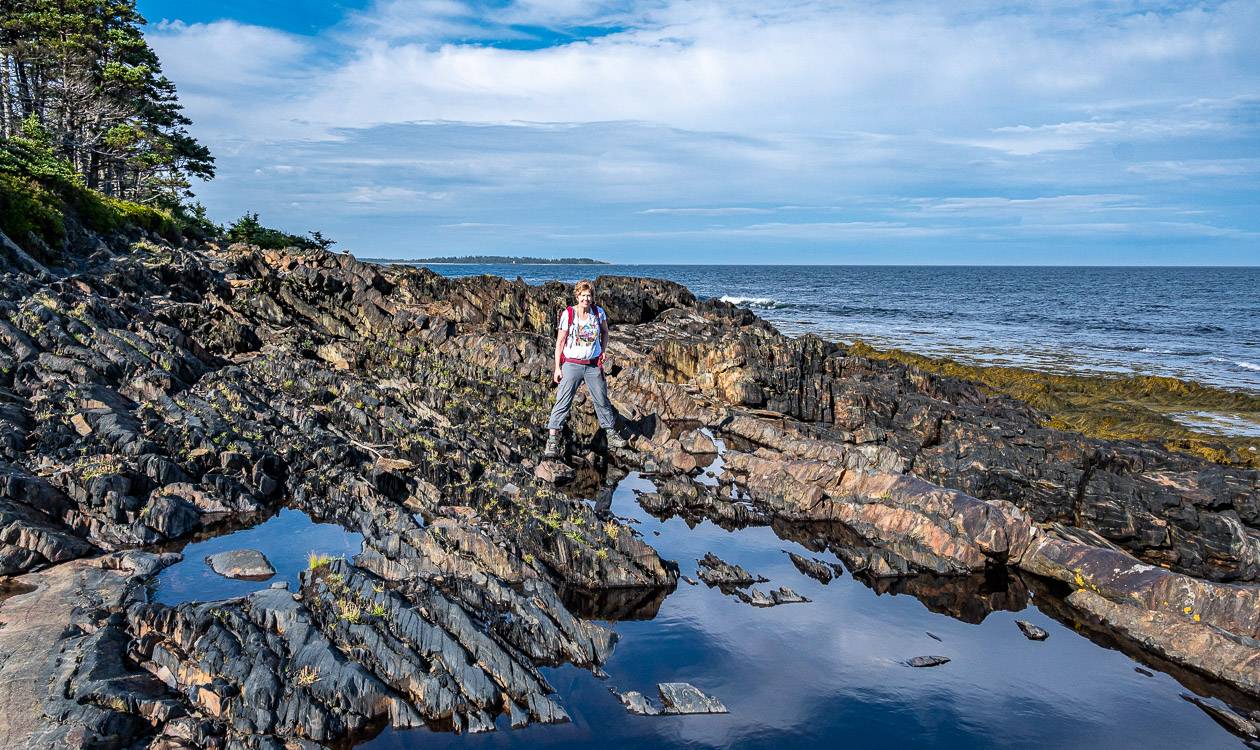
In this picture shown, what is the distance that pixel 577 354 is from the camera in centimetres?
1645

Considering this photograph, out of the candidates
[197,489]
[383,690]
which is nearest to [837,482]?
[383,690]

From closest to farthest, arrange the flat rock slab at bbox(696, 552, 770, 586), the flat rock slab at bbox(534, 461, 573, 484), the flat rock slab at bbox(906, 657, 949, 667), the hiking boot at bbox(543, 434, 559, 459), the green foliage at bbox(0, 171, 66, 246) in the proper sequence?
the flat rock slab at bbox(906, 657, 949, 667), the flat rock slab at bbox(696, 552, 770, 586), the flat rock slab at bbox(534, 461, 573, 484), the hiking boot at bbox(543, 434, 559, 459), the green foliage at bbox(0, 171, 66, 246)

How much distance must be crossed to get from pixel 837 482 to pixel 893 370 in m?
11.5

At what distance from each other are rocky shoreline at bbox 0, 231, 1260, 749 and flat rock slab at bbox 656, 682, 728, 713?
1.10m

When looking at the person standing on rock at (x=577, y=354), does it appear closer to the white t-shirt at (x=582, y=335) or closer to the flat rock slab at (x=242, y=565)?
the white t-shirt at (x=582, y=335)

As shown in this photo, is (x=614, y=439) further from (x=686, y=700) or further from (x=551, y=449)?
(x=686, y=700)

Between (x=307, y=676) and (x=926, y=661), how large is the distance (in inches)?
291

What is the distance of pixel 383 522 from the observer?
12.1m

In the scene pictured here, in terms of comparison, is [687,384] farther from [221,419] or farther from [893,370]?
[221,419]

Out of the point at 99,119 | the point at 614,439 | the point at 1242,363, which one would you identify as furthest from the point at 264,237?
the point at 1242,363

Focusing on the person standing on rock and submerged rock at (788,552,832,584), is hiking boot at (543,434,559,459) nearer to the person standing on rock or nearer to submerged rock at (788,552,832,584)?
the person standing on rock

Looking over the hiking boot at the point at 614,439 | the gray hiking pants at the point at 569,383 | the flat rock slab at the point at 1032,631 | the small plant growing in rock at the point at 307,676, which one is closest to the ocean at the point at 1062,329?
the hiking boot at the point at 614,439

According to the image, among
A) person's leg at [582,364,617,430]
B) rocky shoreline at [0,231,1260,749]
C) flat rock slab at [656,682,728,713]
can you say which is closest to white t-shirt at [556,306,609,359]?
person's leg at [582,364,617,430]

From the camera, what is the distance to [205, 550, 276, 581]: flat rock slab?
10.3 metres
